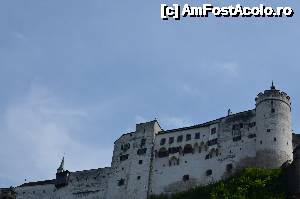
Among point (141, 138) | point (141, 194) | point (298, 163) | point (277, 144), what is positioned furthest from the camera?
point (141, 138)

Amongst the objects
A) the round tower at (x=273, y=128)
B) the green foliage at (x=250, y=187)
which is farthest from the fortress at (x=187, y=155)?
the green foliage at (x=250, y=187)

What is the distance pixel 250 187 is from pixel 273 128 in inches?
364

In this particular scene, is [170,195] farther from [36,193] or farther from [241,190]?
[36,193]

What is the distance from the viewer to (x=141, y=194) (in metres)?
82.8

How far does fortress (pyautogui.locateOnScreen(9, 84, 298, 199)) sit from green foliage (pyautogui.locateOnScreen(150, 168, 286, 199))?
2.34m

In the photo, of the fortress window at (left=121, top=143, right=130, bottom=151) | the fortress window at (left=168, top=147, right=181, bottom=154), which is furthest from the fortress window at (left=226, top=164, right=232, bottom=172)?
the fortress window at (left=121, top=143, right=130, bottom=151)

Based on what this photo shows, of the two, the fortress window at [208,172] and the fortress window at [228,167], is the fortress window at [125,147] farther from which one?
the fortress window at [228,167]

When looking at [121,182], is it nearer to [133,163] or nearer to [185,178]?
Answer: [133,163]

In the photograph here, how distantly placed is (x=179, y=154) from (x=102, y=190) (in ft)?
42.3

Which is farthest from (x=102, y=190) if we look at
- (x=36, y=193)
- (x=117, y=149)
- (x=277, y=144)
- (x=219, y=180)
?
(x=277, y=144)

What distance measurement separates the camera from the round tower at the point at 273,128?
75.1 meters

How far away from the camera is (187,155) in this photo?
271ft

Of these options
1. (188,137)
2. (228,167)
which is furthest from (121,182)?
(228,167)

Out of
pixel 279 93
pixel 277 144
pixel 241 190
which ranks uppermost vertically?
pixel 279 93
